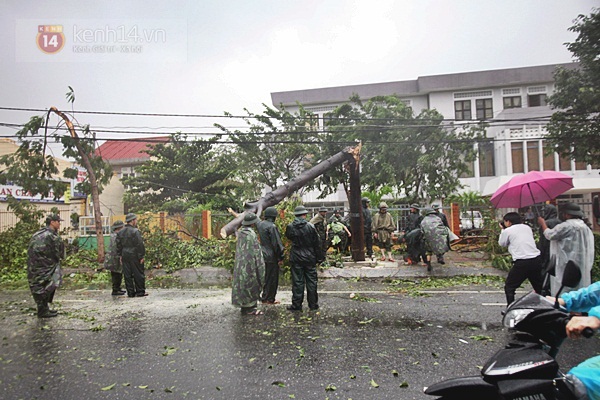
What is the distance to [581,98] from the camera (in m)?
14.9

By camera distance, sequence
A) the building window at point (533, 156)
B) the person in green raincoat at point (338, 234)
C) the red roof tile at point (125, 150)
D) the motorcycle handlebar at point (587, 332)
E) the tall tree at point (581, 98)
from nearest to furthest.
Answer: the motorcycle handlebar at point (587, 332), the person in green raincoat at point (338, 234), the tall tree at point (581, 98), the building window at point (533, 156), the red roof tile at point (125, 150)

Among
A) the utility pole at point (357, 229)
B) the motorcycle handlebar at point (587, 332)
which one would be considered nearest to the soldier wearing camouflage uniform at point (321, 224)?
the utility pole at point (357, 229)

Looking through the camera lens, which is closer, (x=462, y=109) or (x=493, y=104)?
(x=493, y=104)

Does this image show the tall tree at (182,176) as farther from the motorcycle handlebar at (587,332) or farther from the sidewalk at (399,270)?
the motorcycle handlebar at (587,332)

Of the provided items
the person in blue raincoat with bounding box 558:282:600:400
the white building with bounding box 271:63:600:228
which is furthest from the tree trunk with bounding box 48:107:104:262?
the white building with bounding box 271:63:600:228

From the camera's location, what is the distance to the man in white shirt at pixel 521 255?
597 cm

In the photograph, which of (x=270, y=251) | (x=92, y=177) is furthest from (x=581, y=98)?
(x=92, y=177)

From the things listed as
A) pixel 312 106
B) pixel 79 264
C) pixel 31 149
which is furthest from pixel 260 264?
pixel 312 106

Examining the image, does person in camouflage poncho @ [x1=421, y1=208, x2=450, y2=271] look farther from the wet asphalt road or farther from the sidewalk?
the wet asphalt road

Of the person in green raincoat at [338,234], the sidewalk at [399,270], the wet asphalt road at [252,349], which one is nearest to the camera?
the wet asphalt road at [252,349]

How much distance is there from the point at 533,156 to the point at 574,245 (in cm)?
2482

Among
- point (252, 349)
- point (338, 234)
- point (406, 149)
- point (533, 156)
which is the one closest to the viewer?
point (252, 349)

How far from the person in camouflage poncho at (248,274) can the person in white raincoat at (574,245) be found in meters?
4.42

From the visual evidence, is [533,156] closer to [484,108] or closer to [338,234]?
[484,108]
